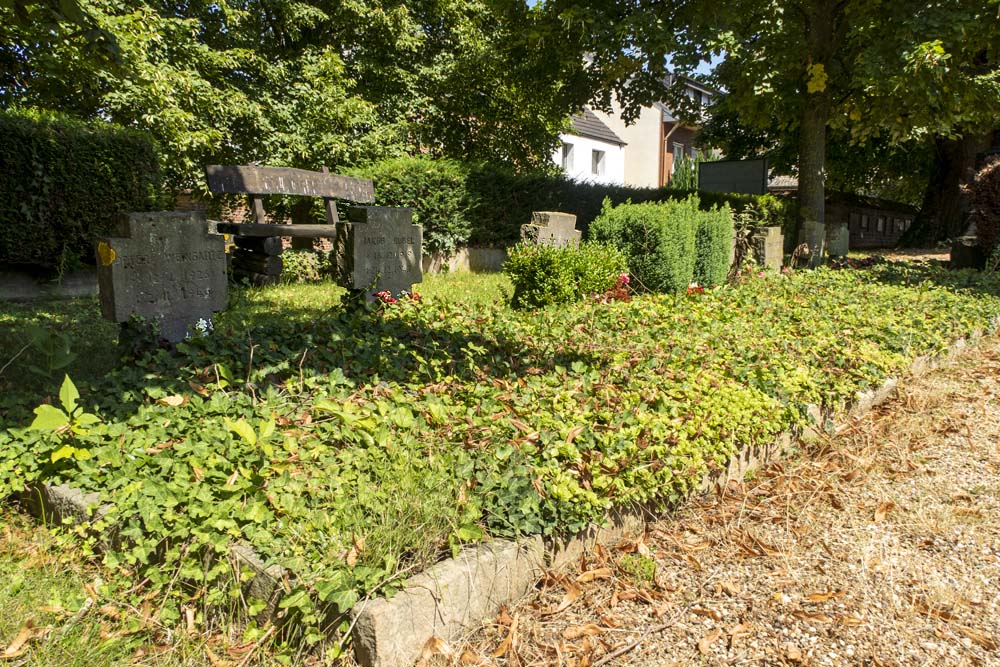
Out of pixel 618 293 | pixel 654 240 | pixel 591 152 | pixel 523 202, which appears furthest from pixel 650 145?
pixel 618 293

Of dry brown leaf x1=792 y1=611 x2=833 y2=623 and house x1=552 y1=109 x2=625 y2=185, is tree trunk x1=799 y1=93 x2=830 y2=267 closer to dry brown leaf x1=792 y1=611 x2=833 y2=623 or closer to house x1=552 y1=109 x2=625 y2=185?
dry brown leaf x1=792 y1=611 x2=833 y2=623

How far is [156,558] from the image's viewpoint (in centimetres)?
259

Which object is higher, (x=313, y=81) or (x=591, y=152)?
(x=591, y=152)

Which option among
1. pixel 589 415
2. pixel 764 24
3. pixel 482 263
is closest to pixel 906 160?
pixel 764 24

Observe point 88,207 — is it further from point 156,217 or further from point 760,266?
point 760,266

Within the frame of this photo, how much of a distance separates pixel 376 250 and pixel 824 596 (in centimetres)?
461

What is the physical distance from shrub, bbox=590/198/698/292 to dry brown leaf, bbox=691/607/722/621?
20.8 feet

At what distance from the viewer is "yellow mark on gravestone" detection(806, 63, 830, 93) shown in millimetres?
11625

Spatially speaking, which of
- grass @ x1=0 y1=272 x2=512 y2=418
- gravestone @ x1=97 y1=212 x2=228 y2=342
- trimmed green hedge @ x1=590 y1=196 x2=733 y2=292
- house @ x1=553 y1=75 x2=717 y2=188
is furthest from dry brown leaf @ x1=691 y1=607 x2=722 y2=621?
house @ x1=553 y1=75 x2=717 y2=188

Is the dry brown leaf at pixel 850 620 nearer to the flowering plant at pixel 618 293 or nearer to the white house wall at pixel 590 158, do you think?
the flowering plant at pixel 618 293

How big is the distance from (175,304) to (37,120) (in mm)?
6018

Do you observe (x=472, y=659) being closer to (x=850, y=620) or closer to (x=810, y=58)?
(x=850, y=620)

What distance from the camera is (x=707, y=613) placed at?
2625 mm

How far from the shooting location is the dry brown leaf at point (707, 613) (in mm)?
2604
